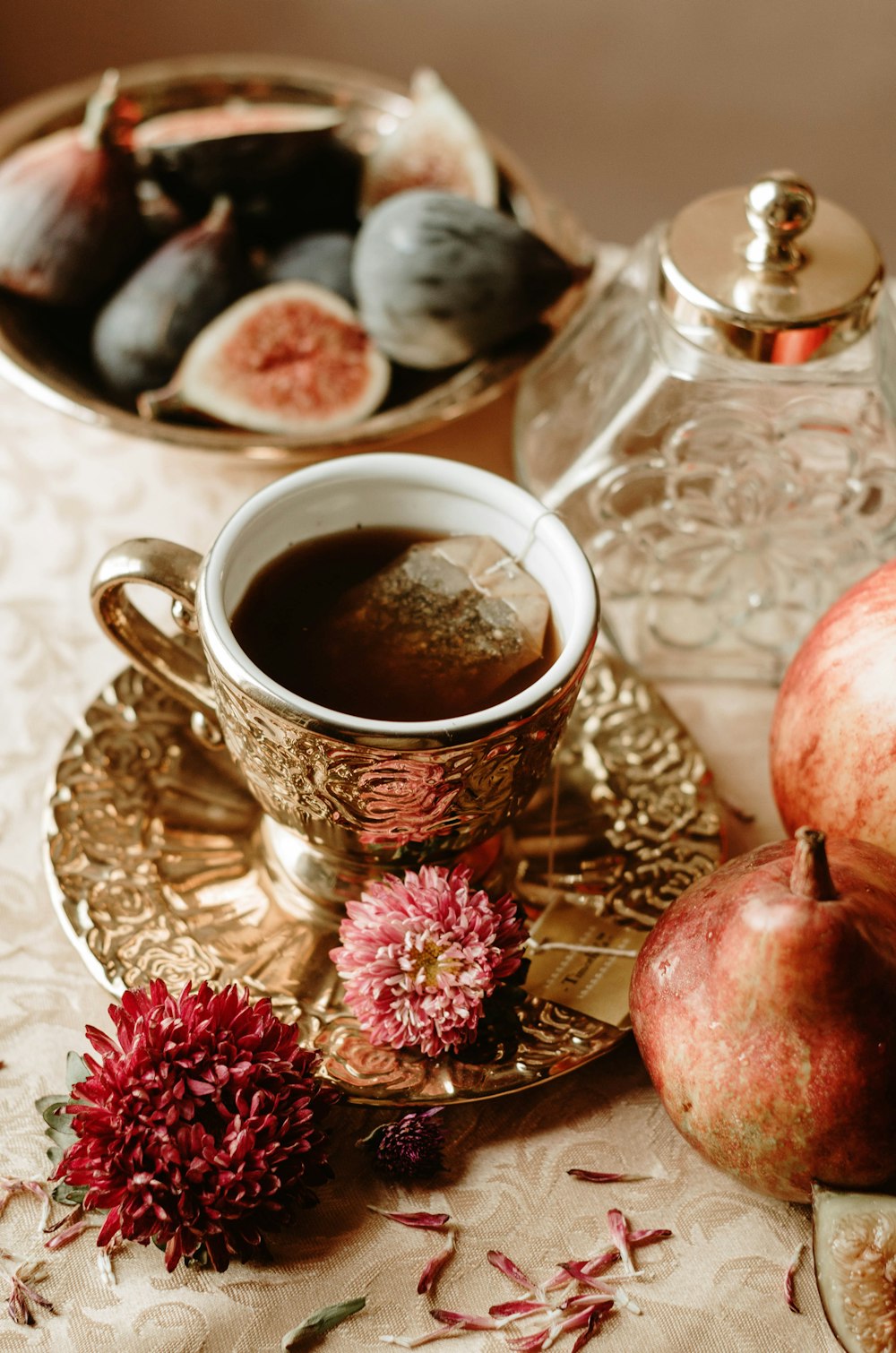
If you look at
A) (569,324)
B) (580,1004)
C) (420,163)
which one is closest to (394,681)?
(580,1004)

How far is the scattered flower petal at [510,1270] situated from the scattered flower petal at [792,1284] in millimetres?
131

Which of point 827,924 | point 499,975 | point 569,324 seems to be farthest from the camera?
point 569,324

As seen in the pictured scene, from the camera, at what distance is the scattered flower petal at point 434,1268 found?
0.65 metres

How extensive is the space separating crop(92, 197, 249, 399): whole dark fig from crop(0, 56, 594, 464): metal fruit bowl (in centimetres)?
3

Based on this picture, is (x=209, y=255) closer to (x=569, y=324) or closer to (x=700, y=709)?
(x=569, y=324)

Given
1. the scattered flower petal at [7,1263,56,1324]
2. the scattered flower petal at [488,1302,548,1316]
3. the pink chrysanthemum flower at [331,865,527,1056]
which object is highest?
the pink chrysanthemum flower at [331,865,527,1056]

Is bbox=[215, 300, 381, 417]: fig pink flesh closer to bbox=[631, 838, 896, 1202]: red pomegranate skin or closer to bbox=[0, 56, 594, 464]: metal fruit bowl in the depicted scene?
bbox=[0, 56, 594, 464]: metal fruit bowl

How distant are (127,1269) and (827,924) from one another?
39 cm

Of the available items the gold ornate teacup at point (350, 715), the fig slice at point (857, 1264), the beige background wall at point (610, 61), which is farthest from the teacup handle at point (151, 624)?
the beige background wall at point (610, 61)

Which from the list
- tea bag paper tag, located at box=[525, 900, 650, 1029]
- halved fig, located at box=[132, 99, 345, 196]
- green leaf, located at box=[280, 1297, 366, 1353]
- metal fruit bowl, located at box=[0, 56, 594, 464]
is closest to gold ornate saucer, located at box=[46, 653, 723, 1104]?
tea bag paper tag, located at box=[525, 900, 650, 1029]

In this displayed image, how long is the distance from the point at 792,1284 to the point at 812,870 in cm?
23

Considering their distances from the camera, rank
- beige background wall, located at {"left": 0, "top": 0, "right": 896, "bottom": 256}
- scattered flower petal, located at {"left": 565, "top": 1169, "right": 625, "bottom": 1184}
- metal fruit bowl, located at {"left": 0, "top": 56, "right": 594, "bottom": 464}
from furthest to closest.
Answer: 1. beige background wall, located at {"left": 0, "top": 0, "right": 896, "bottom": 256}
2. metal fruit bowl, located at {"left": 0, "top": 56, "right": 594, "bottom": 464}
3. scattered flower petal, located at {"left": 565, "top": 1169, "right": 625, "bottom": 1184}

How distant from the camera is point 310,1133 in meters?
0.65

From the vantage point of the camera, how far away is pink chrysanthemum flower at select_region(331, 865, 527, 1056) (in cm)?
69
